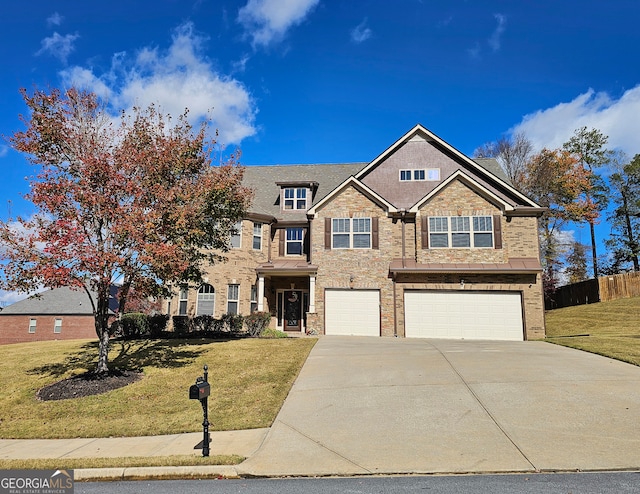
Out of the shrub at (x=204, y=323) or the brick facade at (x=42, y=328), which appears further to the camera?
the brick facade at (x=42, y=328)

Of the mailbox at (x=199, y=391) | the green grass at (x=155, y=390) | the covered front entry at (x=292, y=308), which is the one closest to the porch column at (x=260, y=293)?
the covered front entry at (x=292, y=308)

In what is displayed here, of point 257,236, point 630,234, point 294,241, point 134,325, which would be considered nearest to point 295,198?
point 294,241

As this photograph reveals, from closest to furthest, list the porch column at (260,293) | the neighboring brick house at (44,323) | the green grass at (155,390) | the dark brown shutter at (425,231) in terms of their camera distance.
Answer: the green grass at (155,390) → the dark brown shutter at (425,231) → the porch column at (260,293) → the neighboring brick house at (44,323)

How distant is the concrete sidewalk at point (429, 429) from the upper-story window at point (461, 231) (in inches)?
370

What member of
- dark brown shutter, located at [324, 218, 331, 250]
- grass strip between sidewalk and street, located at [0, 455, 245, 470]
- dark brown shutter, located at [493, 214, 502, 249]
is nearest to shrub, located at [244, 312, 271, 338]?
dark brown shutter, located at [324, 218, 331, 250]

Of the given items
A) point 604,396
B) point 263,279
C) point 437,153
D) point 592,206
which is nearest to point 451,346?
point 604,396

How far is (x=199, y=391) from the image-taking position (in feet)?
23.2

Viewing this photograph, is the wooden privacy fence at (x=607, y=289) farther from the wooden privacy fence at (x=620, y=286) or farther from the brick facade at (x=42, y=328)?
the brick facade at (x=42, y=328)

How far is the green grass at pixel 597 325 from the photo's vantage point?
16.7m

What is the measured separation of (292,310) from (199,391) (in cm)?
1638

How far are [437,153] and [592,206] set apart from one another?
76.2 feet

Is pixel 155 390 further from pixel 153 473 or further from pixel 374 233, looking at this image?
pixel 374 233

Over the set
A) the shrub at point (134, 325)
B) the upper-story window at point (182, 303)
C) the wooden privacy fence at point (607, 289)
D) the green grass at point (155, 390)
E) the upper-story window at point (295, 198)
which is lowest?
the green grass at point (155, 390)

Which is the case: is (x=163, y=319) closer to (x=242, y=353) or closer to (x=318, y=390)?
(x=242, y=353)
